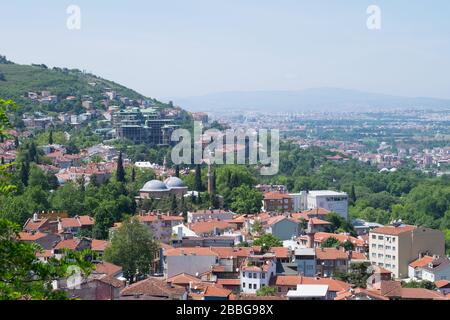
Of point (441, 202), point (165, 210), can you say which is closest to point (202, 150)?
point (441, 202)

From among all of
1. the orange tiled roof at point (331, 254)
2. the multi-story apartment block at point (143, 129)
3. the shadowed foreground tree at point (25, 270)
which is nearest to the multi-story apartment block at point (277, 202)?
the orange tiled roof at point (331, 254)

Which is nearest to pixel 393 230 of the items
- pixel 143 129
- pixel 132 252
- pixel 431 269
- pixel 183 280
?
pixel 431 269

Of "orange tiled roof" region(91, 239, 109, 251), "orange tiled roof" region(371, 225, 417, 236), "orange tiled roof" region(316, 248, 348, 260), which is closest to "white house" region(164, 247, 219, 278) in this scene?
"orange tiled roof" region(91, 239, 109, 251)

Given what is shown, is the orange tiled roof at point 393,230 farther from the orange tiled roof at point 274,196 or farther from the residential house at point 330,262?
the orange tiled roof at point 274,196

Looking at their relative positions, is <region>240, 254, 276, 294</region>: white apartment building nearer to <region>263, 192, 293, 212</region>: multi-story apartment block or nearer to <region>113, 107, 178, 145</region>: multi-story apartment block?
<region>263, 192, 293, 212</region>: multi-story apartment block

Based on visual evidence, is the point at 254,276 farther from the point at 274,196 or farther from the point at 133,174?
the point at 133,174
